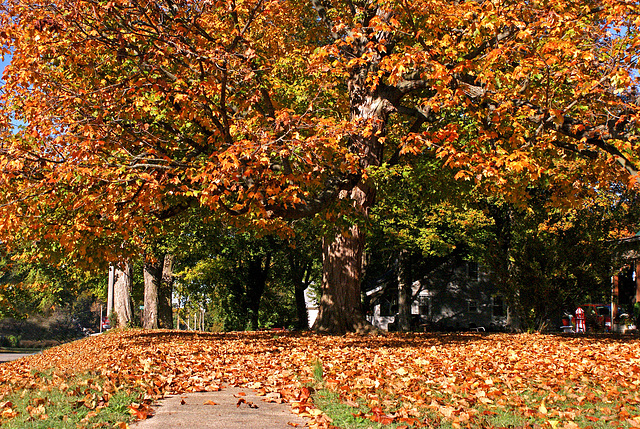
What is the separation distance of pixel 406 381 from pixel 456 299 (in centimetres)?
3828

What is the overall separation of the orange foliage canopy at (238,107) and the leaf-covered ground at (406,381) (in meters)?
2.96

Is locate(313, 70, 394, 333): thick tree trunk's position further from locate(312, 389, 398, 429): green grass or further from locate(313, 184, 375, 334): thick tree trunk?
locate(312, 389, 398, 429): green grass

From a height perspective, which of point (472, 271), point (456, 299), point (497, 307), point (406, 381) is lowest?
point (497, 307)

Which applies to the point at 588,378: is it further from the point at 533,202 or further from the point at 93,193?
the point at 533,202

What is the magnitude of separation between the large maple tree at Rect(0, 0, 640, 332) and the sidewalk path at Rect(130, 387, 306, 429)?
155 inches

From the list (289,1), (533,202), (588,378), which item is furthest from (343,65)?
Answer: (533,202)

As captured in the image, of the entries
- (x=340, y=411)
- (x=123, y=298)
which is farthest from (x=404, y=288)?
(x=340, y=411)

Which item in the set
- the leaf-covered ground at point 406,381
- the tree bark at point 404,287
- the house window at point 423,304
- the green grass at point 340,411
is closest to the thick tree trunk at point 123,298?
the leaf-covered ground at point 406,381

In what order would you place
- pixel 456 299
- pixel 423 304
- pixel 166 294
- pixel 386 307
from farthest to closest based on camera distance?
1. pixel 386 307
2. pixel 423 304
3. pixel 456 299
4. pixel 166 294

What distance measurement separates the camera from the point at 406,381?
7.58 m

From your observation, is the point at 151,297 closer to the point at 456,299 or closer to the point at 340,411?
the point at 340,411

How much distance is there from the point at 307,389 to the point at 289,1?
14.0m

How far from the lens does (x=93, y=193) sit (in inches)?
473

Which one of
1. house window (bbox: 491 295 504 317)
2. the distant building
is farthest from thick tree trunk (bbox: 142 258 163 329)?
house window (bbox: 491 295 504 317)
